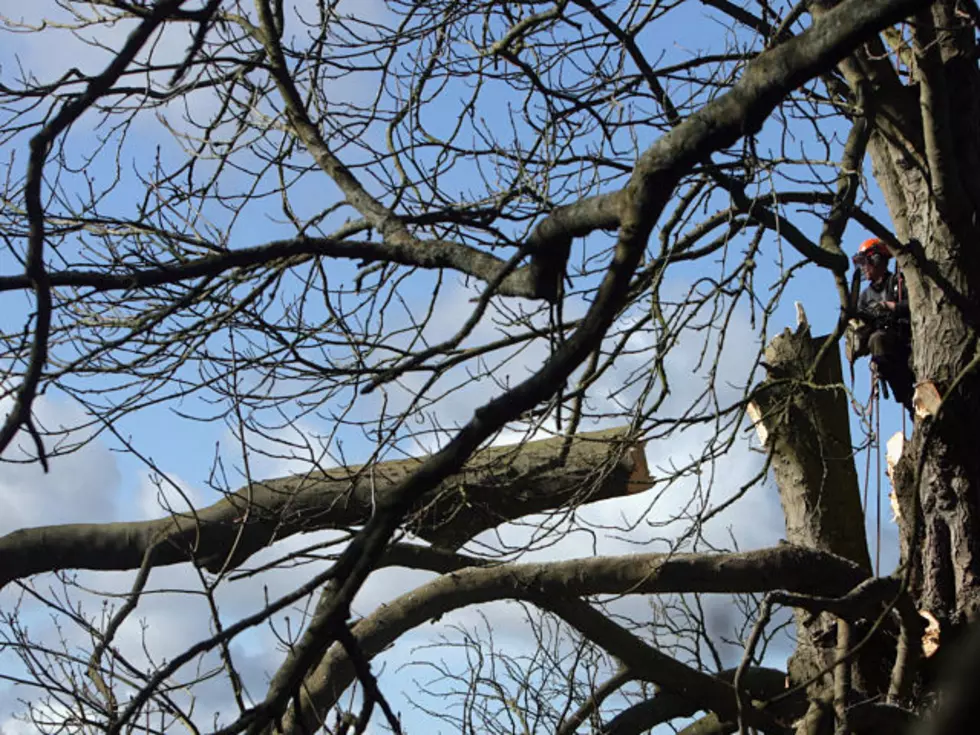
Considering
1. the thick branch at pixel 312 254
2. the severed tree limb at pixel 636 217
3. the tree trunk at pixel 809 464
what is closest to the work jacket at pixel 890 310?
the tree trunk at pixel 809 464

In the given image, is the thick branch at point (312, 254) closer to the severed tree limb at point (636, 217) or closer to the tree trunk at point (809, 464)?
the severed tree limb at point (636, 217)

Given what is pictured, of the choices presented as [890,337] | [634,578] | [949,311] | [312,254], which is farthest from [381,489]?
[949,311]

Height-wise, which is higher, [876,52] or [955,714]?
[876,52]

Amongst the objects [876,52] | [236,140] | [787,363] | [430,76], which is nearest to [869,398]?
[787,363]

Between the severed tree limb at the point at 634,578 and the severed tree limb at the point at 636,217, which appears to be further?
the severed tree limb at the point at 634,578

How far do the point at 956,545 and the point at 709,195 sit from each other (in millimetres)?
2235

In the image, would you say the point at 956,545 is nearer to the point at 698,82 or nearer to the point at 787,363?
the point at 787,363

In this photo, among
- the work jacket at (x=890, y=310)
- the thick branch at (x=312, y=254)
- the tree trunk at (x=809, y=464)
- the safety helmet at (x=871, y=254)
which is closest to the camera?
the thick branch at (x=312, y=254)

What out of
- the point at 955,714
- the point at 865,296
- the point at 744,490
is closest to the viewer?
the point at 955,714

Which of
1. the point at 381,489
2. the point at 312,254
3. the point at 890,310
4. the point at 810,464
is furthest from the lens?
the point at 810,464

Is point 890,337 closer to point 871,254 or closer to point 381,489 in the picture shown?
point 871,254

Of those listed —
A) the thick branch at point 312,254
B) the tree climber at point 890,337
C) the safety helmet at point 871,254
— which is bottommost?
the thick branch at point 312,254

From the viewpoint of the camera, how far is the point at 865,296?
25.3ft

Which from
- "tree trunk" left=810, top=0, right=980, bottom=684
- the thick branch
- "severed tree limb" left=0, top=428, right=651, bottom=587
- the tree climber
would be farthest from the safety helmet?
the thick branch
